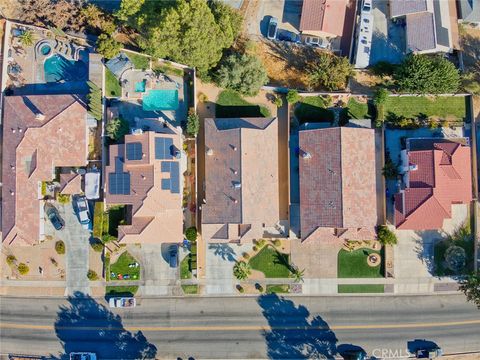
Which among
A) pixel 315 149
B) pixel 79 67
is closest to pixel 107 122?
pixel 79 67

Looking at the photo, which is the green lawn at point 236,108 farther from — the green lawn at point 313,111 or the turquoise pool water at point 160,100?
the turquoise pool water at point 160,100

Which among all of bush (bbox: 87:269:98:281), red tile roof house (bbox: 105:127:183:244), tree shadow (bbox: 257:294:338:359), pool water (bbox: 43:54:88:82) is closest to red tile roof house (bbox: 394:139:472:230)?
tree shadow (bbox: 257:294:338:359)

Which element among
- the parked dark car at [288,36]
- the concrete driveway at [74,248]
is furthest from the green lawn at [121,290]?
the parked dark car at [288,36]

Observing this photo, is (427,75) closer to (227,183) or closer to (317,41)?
(317,41)

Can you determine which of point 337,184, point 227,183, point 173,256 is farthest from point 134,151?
point 337,184

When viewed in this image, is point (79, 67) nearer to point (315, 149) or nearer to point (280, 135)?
point (280, 135)
